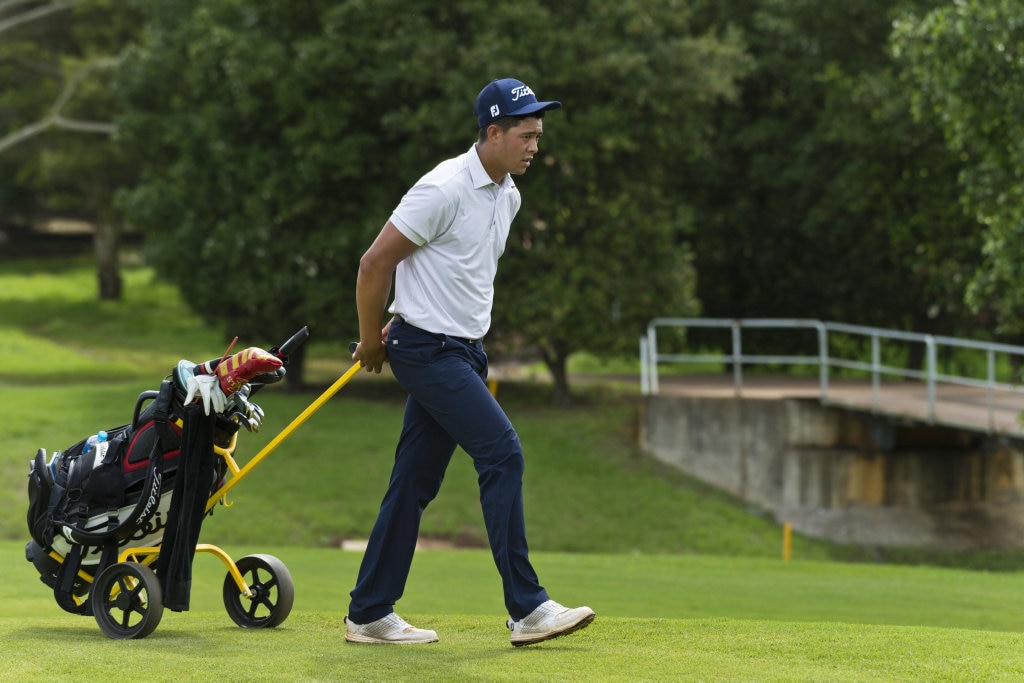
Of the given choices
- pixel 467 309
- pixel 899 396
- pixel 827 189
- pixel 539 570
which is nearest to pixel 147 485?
pixel 467 309

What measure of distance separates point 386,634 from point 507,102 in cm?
231

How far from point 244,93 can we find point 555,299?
19.5ft

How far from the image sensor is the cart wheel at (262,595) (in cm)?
669

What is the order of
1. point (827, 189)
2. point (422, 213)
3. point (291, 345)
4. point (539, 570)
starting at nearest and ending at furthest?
point (422, 213), point (291, 345), point (539, 570), point (827, 189)

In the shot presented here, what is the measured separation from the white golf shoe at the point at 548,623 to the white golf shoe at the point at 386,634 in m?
0.47

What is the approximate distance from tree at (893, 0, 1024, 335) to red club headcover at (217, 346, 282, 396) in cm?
1023

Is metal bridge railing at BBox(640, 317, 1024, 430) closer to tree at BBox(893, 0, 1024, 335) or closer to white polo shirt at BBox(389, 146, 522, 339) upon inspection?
tree at BBox(893, 0, 1024, 335)

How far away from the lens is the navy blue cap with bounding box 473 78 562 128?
19.5 ft

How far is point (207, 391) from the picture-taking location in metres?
6.19

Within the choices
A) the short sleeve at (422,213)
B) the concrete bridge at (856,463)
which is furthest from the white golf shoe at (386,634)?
the concrete bridge at (856,463)

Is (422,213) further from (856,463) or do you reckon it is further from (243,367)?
(856,463)

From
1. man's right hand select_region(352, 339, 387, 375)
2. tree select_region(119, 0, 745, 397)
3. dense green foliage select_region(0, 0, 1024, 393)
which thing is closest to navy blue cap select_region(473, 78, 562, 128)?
man's right hand select_region(352, 339, 387, 375)

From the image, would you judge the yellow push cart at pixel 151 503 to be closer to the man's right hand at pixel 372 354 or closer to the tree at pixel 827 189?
the man's right hand at pixel 372 354

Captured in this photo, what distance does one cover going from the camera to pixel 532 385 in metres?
26.1
